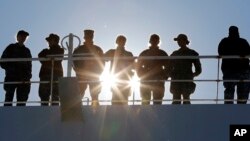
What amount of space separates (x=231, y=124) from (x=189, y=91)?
111 centimetres

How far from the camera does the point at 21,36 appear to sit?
9.72 meters

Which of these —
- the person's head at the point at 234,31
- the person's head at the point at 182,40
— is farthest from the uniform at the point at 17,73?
the person's head at the point at 234,31

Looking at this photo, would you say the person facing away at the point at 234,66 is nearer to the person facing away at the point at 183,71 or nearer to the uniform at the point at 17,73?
the person facing away at the point at 183,71

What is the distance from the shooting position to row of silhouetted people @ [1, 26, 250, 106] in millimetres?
9023

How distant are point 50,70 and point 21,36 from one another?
0.77m

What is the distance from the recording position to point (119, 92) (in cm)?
923

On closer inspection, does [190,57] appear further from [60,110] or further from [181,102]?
[60,110]

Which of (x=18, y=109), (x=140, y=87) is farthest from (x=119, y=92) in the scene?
(x=18, y=109)

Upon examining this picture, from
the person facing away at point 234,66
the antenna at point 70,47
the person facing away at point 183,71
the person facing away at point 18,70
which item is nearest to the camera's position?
the antenna at point 70,47

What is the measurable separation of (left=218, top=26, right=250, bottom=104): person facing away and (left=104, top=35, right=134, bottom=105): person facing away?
1.44 metres

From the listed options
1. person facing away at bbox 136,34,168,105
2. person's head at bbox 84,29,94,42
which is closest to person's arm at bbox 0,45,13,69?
person's head at bbox 84,29,94,42

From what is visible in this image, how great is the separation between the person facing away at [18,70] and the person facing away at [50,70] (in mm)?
239

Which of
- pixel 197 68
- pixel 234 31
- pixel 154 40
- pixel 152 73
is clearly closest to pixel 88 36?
pixel 154 40

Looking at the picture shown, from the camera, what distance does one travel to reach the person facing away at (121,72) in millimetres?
9211
